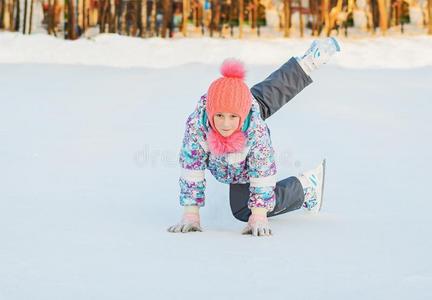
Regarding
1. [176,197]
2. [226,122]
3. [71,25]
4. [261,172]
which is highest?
[71,25]

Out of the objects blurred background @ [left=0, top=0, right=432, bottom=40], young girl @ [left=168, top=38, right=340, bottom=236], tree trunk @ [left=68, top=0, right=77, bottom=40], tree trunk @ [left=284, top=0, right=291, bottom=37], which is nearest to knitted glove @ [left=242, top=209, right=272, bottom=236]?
young girl @ [left=168, top=38, right=340, bottom=236]

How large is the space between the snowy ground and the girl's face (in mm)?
295

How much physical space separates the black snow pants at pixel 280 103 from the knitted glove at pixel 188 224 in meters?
0.20

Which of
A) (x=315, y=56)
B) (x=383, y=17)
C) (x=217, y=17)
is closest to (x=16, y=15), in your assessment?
(x=217, y=17)

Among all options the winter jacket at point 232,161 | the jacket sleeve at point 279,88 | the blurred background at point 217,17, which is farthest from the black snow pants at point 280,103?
the blurred background at point 217,17

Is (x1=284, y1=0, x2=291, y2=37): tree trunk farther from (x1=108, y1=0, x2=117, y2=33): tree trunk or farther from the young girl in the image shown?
the young girl

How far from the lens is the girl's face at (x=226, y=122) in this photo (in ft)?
9.47

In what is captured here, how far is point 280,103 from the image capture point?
3490mm

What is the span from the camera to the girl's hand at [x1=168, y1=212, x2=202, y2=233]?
2938 mm

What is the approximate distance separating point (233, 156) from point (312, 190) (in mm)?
463

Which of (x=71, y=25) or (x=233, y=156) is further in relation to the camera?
(x=71, y=25)

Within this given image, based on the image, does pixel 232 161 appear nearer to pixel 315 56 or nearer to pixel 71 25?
pixel 315 56

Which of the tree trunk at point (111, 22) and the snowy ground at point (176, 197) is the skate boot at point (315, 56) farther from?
the tree trunk at point (111, 22)

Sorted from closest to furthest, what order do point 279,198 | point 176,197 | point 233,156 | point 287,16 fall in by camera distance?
1. point 233,156
2. point 279,198
3. point 176,197
4. point 287,16
